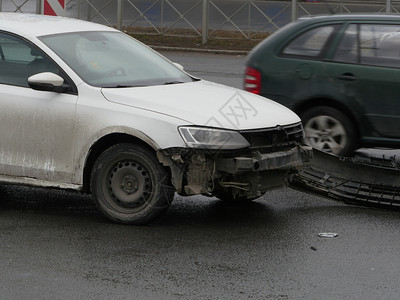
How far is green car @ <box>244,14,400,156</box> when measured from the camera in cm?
979

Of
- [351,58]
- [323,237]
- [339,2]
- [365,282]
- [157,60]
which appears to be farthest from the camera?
[339,2]

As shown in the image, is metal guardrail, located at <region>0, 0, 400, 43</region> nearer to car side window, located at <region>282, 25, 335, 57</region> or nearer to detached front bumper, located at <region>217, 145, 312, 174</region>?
car side window, located at <region>282, 25, 335, 57</region>

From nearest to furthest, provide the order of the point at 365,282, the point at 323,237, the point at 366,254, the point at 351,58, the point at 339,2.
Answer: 1. the point at 365,282
2. the point at 366,254
3. the point at 323,237
4. the point at 351,58
5. the point at 339,2

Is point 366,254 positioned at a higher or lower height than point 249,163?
lower

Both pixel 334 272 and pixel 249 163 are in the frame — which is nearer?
pixel 334 272

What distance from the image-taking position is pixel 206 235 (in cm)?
761

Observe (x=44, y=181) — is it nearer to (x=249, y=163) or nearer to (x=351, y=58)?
(x=249, y=163)

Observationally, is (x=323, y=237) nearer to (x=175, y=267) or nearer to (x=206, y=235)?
(x=206, y=235)

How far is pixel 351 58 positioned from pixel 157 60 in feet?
7.06

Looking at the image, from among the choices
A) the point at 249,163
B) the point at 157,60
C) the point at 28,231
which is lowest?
the point at 28,231

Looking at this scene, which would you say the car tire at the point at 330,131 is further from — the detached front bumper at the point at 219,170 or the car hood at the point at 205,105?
the detached front bumper at the point at 219,170

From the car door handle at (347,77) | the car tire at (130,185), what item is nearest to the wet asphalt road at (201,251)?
the car tire at (130,185)

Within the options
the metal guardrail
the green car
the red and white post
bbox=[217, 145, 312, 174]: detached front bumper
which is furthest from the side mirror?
the metal guardrail

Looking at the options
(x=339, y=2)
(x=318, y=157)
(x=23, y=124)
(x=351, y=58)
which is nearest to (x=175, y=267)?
(x=23, y=124)
